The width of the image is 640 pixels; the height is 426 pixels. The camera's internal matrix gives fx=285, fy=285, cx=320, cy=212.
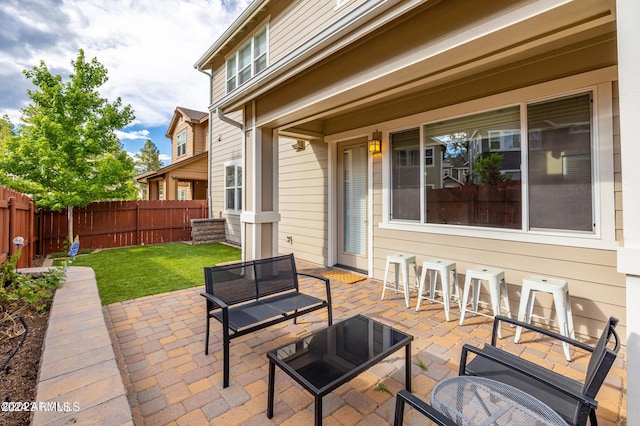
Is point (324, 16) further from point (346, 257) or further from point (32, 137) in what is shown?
point (32, 137)

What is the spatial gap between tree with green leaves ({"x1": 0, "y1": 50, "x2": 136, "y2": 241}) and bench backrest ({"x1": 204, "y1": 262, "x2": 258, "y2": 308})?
7.37 metres

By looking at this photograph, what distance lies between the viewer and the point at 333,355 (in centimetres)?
197

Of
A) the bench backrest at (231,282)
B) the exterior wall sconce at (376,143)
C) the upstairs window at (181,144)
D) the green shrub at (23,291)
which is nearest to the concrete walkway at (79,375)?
the green shrub at (23,291)

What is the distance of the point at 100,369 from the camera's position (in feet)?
6.25

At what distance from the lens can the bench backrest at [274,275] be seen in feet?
10.4

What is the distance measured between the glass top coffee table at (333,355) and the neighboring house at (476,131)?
1.35 metres

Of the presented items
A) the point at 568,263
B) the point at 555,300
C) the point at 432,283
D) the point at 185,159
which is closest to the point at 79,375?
the point at 432,283

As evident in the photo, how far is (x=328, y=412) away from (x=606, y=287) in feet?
9.92

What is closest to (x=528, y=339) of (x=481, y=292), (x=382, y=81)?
(x=481, y=292)

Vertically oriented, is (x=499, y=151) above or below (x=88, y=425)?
above

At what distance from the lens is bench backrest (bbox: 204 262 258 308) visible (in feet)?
9.07

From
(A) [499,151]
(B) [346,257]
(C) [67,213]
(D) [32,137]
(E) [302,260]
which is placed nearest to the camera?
(A) [499,151]

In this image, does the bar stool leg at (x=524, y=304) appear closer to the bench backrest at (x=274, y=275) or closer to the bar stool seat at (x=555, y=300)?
the bar stool seat at (x=555, y=300)

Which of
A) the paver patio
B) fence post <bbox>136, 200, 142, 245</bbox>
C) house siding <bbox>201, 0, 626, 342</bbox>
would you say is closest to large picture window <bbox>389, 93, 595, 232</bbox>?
house siding <bbox>201, 0, 626, 342</bbox>
